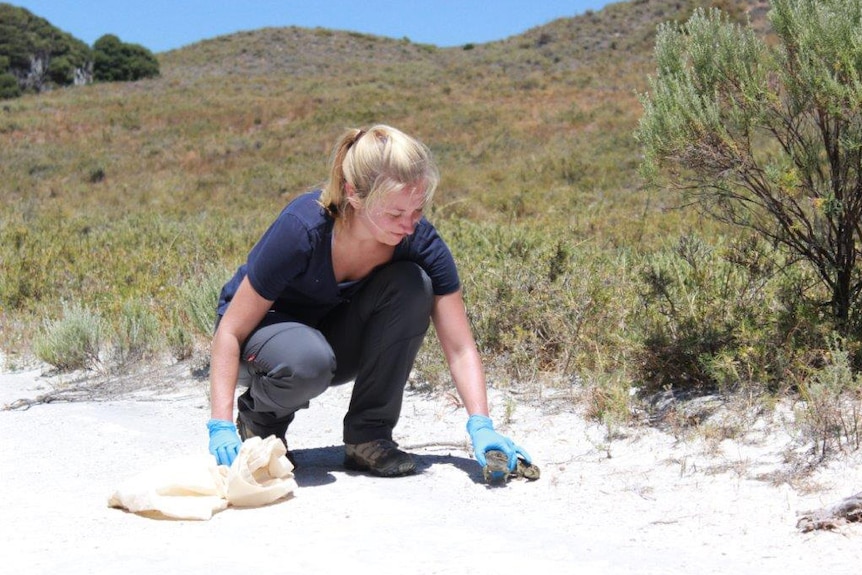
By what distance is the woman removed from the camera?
287 cm

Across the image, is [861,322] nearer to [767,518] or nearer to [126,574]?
[767,518]

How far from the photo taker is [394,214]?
2.84 m

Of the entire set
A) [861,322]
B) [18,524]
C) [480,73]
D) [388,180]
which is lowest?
[18,524]

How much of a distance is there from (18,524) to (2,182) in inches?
782

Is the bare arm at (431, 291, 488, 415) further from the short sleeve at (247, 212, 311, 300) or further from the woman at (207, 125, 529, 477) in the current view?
the short sleeve at (247, 212, 311, 300)

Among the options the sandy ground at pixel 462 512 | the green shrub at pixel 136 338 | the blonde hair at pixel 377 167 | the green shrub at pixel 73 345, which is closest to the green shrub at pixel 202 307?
the green shrub at pixel 136 338

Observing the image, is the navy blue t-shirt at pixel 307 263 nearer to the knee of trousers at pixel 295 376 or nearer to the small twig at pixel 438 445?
the knee of trousers at pixel 295 376

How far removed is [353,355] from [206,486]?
717 millimetres

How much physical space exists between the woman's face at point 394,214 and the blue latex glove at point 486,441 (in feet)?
2.20

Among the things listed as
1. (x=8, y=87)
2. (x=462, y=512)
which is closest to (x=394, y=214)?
(x=462, y=512)

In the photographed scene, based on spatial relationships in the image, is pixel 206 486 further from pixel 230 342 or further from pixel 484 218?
pixel 484 218

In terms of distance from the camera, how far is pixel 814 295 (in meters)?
4.25

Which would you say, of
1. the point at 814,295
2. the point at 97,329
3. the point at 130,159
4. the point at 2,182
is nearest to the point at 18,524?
the point at 97,329

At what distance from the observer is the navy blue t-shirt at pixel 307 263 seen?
9.52 feet
